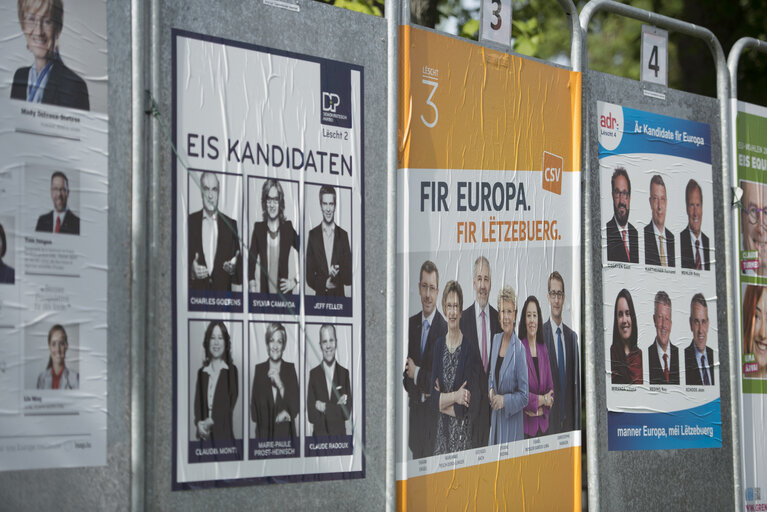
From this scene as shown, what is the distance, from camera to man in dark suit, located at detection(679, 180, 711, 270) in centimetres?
629

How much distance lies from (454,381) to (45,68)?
2.29 metres

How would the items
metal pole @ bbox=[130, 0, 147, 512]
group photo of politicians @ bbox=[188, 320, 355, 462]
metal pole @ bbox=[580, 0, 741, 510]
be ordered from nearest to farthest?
metal pole @ bbox=[130, 0, 147, 512]
group photo of politicians @ bbox=[188, 320, 355, 462]
metal pole @ bbox=[580, 0, 741, 510]

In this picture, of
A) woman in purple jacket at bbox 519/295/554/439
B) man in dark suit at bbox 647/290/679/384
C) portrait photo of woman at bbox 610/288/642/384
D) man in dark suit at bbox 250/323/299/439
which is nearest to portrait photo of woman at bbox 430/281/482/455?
woman in purple jacket at bbox 519/295/554/439

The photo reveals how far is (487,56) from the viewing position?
17.4ft

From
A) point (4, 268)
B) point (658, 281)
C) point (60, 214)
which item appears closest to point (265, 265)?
point (60, 214)

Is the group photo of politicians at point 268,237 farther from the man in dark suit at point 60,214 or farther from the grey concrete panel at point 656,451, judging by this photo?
the grey concrete panel at point 656,451

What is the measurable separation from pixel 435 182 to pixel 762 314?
2.81 meters

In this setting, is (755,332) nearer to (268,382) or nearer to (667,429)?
(667,429)

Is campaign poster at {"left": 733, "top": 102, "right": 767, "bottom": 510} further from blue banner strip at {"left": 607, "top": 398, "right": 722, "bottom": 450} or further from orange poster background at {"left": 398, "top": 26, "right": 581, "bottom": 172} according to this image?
orange poster background at {"left": 398, "top": 26, "right": 581, "bottom": 172}

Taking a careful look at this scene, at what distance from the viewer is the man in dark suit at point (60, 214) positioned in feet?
12.5

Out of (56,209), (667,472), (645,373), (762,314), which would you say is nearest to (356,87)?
(56,209)

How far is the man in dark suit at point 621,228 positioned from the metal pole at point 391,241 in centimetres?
160

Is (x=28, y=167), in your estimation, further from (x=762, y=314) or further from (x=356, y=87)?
(x=762, y=314)

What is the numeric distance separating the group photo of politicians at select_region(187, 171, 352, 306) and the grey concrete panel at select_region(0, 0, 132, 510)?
29cm
